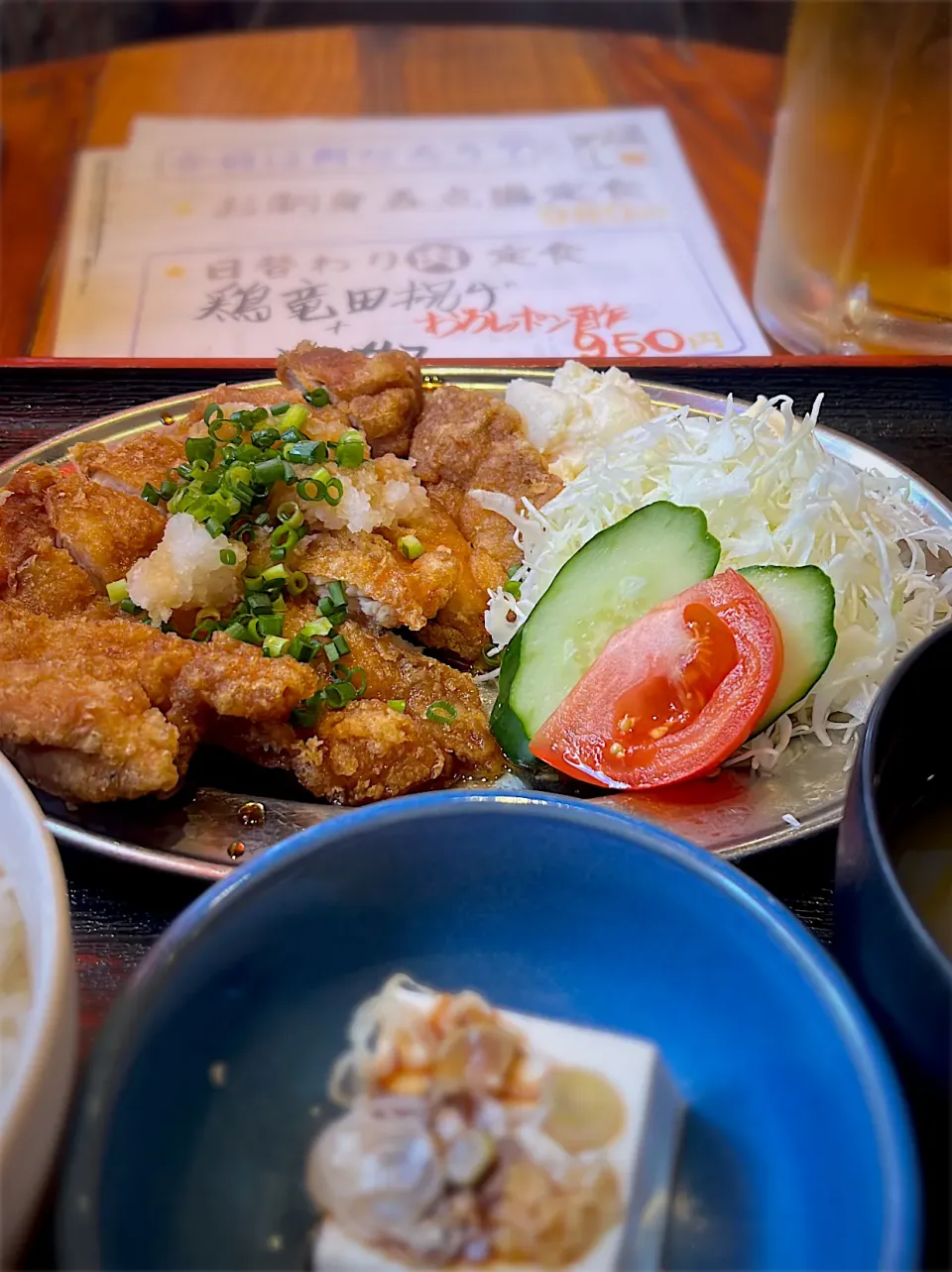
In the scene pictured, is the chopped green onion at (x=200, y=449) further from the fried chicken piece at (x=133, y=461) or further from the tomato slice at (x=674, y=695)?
the tomato slice at (x=674, y=695)

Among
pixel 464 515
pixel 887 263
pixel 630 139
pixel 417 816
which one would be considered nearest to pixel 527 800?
pixel 417 816

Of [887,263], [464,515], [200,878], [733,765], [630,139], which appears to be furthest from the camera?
[630,139]

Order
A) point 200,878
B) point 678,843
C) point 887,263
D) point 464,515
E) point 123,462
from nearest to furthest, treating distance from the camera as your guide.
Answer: point 678,843
point 200,878
point 123,462
point 464,515
point 887,263

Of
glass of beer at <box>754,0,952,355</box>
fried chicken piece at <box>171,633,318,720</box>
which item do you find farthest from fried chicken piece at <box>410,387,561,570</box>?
glass of beer at <box>754,0,952,355</box>

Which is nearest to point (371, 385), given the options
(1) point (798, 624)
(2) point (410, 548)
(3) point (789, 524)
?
(2) point (410, 548)

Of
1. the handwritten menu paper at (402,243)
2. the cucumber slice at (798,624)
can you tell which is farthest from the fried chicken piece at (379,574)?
the handwritten menu paper at (402,243)

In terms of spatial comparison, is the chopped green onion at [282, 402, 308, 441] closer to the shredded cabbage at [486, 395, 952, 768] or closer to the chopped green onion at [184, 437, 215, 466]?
the chopped green onion at [184, 437, 215, 466]

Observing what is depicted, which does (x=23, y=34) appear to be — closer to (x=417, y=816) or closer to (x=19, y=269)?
(x=19, y=269)
